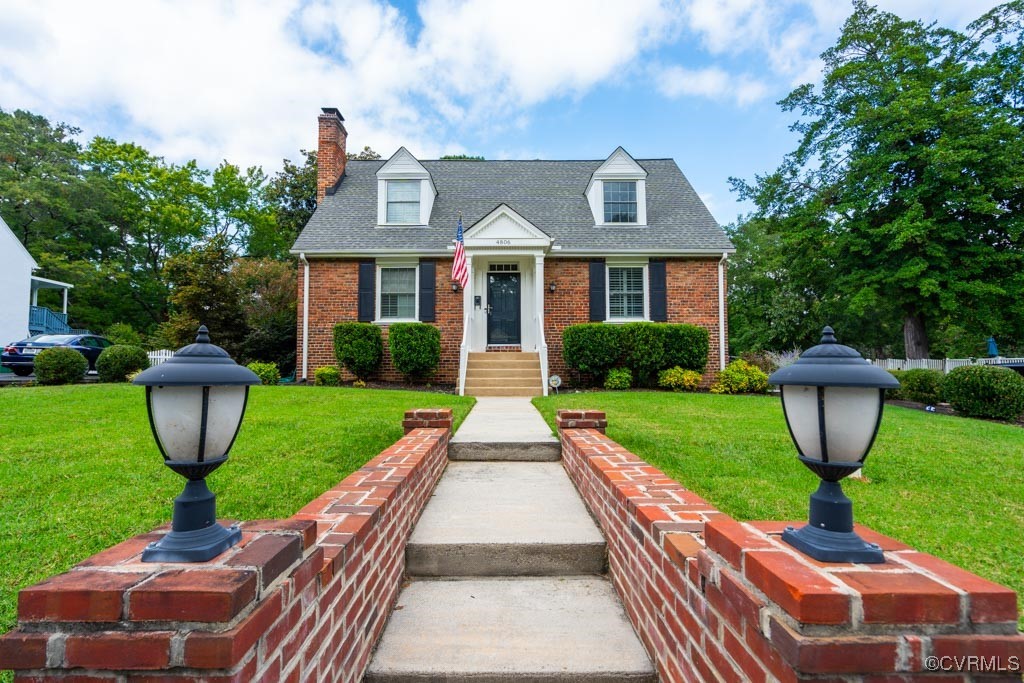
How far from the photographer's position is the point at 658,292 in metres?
11.6

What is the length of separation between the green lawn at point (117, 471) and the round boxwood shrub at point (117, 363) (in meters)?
3.75

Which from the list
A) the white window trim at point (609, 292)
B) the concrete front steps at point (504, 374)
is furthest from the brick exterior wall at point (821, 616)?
the white window trim at point (609, 292)

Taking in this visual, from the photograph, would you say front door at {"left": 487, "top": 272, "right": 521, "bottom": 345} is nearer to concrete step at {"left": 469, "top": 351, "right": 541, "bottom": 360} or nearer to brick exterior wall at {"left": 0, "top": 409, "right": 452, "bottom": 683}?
concrete step at {"left": 469, "top": 351, "right": 541, "bottom": 360}

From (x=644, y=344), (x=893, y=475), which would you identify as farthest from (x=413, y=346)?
(x=893, y=475)

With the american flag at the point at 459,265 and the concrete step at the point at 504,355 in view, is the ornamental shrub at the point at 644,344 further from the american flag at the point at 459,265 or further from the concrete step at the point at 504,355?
the american flag at the point at 459,265

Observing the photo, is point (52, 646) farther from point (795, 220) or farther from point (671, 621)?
point (795, 220)

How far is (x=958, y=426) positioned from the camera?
6930 mm

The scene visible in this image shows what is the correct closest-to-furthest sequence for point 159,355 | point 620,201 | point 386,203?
point 386,203 → point 620,201 → point 159,355

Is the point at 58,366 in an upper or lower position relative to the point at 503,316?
lower

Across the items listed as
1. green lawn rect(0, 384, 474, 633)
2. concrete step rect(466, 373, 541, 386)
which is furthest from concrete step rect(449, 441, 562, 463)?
concrete step rect(466, 373, 541, 386)

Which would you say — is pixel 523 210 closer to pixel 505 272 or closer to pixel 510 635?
pixel 505 272

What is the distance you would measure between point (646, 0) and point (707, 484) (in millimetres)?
7665

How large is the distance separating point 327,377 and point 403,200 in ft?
→ 17.2

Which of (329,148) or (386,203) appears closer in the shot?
(386,203)
